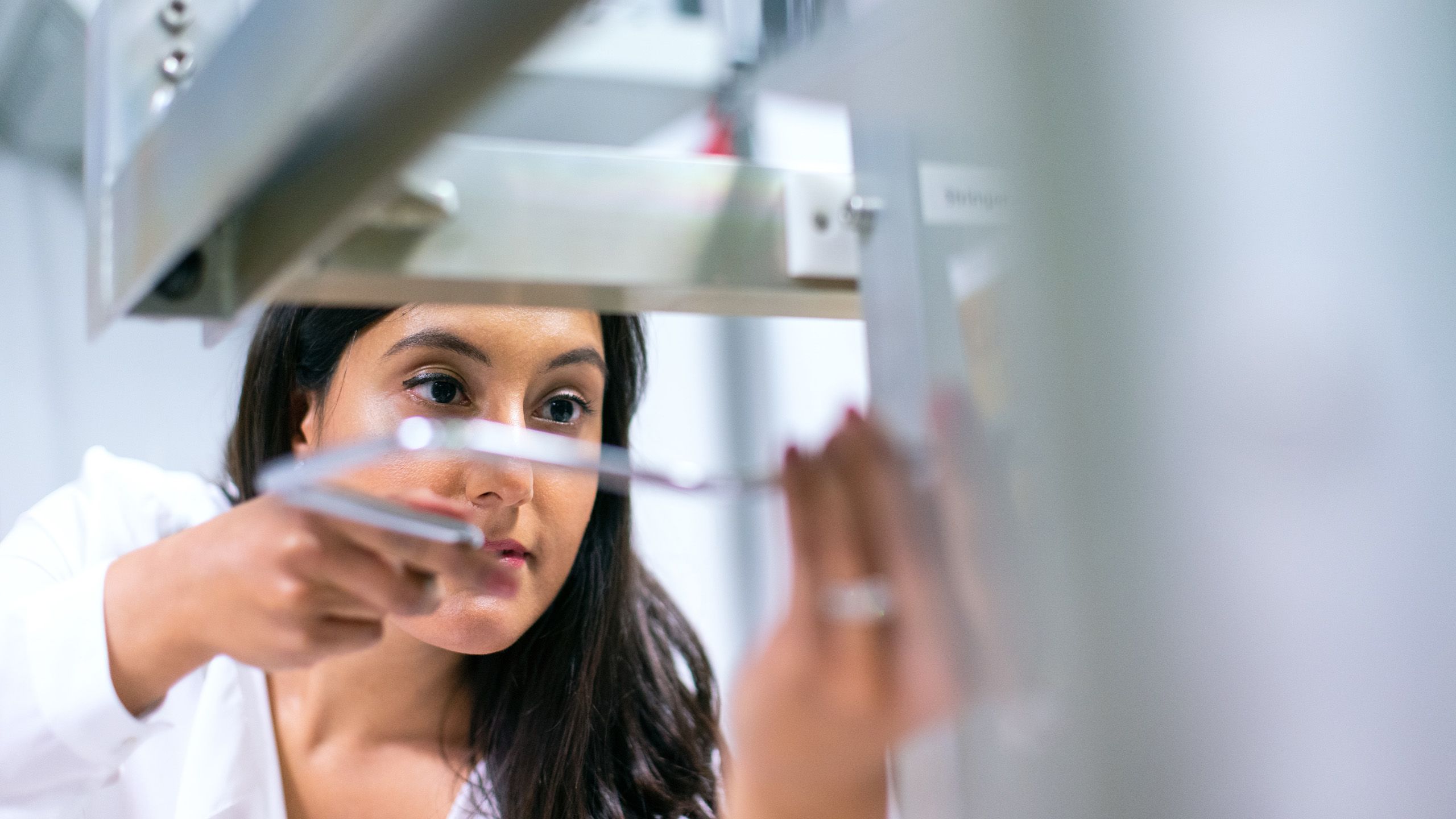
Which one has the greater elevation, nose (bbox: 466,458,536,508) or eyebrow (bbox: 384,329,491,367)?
eyebrow (bbox: 384,329,491,367)

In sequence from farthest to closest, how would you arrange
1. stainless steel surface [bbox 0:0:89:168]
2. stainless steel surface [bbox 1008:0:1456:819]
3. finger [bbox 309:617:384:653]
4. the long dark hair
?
stainless steel surface [bbox 0:0:89:168], the long dark hair, finger [bbox 309:617:384:653], stainless steel surface [bbox 1008:0:1456:819]

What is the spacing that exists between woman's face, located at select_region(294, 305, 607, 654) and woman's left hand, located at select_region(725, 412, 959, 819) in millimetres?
341

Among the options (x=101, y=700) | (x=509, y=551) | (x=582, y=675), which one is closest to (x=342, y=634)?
(x=101, y=700)

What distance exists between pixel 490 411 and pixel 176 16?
369mm

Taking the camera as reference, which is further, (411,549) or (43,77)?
(43,77)

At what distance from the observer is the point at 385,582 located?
1.11ft

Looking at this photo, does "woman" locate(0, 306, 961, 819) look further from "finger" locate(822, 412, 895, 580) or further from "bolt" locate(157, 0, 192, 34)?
"bolt" locate(157, 0, 192, 34)

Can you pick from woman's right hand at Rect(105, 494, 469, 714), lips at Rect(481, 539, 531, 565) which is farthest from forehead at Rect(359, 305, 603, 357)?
woman's right hand at Rect(105, 494, 469, 714)

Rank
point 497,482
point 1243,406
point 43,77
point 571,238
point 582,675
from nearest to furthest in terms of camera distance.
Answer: point 1243,406, point 571,238, point 497,482, point 582,675, point 43,77

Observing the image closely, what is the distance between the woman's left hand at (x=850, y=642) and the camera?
205 mm

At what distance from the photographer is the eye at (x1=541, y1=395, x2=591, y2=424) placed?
67cm

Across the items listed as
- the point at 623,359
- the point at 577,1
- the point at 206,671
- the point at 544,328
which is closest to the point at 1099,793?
the point at 577,1

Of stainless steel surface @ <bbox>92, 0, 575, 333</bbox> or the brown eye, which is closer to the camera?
stainless steel surface @ <bbox>92, 0, 575, 333</bbox>

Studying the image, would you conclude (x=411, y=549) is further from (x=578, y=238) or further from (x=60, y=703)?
(x=60, y=703)
